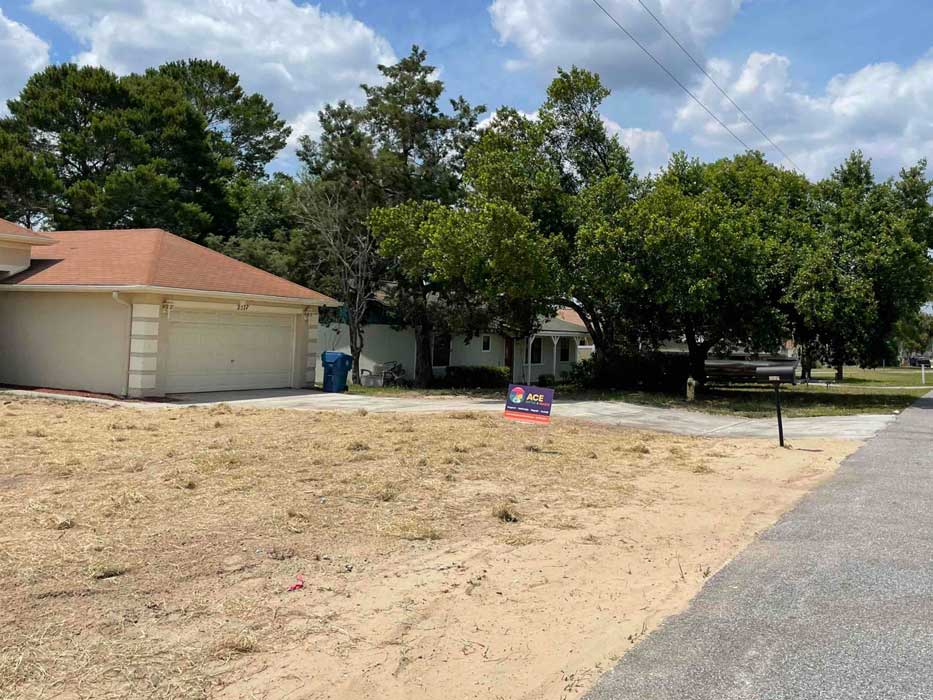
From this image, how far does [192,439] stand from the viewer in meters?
10.8

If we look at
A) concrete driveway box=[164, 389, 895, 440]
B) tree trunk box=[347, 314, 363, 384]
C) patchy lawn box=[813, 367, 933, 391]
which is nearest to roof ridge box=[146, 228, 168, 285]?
concrete driveway box=[164, 389, 895, 440]

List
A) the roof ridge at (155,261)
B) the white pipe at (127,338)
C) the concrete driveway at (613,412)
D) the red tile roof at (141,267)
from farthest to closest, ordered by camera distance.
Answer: the red tile roof at (141,267), the white pipe at (127,338), the roof ridge at (155,261), the concrete driveway at (613,412)

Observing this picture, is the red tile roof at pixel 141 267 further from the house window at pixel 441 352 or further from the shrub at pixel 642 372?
the shrub at pixel 642 372

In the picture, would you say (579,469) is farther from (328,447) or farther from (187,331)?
→ (187,331)

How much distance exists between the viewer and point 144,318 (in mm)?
17406

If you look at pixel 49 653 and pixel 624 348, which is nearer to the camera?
pixel 49 653

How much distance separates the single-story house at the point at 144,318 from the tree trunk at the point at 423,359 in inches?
251

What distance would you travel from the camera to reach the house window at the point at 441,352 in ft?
100.0

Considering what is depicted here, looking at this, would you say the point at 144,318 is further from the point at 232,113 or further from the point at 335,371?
the point at 232,113

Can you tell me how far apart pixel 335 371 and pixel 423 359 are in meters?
7.00

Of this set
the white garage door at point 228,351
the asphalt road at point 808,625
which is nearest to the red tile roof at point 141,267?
the white garage door at point 228,351

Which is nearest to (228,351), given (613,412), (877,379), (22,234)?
(22,234)

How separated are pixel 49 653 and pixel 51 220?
3333 cm

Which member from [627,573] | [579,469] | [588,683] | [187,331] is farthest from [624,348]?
[588,683]
